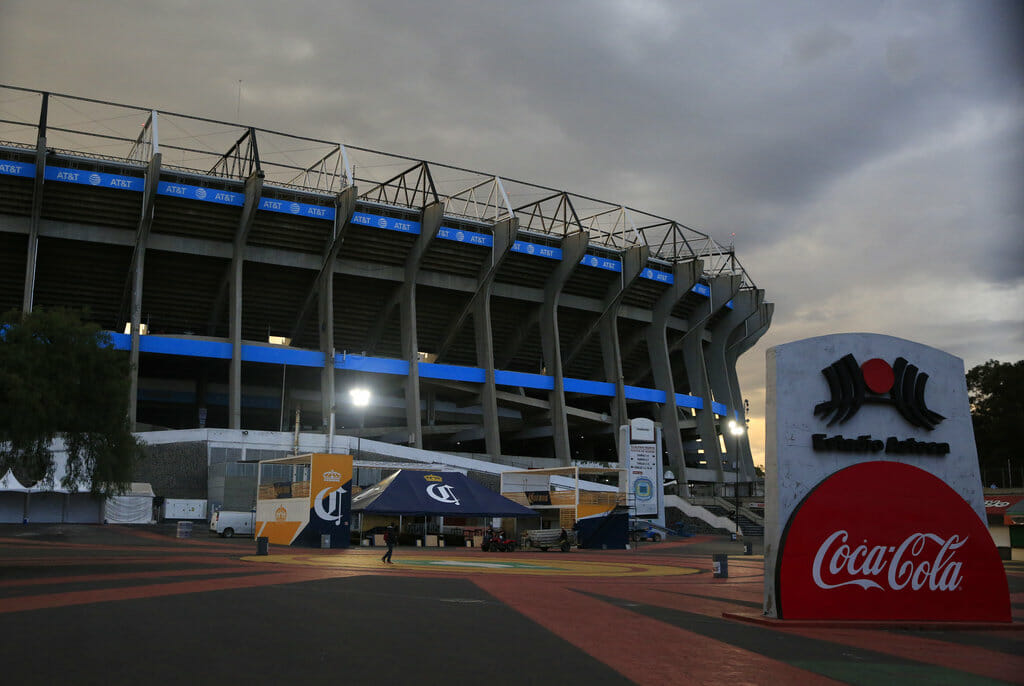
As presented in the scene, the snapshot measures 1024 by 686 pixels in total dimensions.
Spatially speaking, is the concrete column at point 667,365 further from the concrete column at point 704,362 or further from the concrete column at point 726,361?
the concrete column at point 726,361

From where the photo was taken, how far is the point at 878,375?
14.4 metres

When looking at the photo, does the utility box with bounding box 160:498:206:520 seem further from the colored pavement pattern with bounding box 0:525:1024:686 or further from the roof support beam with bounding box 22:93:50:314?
the colored pavement pattern with bounding box 0:525:1024:686

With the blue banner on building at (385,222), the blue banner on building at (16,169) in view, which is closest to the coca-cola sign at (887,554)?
the blue banner on building at (385,222)

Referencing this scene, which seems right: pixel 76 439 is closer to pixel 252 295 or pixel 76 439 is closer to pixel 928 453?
pixel 928 453

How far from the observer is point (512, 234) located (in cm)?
6303

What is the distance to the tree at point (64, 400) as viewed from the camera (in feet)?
72.5

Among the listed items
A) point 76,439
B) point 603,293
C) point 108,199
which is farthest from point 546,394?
point 76,439

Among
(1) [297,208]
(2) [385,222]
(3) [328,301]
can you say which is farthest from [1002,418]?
(1) [297,208]

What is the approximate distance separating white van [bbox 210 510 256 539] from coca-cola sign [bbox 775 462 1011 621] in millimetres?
33578

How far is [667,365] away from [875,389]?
6430 cm

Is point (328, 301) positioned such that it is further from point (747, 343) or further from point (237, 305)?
point (747, 343)

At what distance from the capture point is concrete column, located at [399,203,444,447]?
207ft

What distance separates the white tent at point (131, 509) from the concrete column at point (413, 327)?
1978cm

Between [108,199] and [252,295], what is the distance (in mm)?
13556
